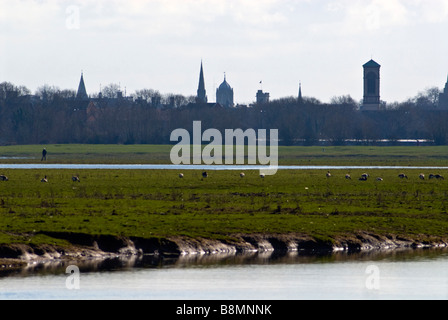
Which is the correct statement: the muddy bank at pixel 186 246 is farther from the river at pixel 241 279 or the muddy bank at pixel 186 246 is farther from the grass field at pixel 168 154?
the grass field at pixel 168 154

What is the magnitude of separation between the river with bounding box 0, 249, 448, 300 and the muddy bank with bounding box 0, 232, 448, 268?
2.82ft

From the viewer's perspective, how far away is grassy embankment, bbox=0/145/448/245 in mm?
38156

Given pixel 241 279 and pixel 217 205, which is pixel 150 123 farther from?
pixel 241 279

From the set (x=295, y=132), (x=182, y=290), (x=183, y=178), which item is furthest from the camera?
(x=295, y=132)

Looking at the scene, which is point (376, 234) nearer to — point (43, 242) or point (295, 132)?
point (43, 242)

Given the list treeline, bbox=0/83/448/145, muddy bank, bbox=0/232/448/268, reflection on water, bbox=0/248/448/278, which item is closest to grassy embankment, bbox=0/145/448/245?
muddy bank, bbox=0/232/448/268

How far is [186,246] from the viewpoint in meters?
36.3

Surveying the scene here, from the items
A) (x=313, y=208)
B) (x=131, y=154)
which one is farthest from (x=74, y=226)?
(x=131, y=154)

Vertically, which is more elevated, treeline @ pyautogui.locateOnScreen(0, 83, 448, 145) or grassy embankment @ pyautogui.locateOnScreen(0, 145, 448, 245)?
treeline @ pyautogui.locateOnScreen(0, 83, 448, 145)

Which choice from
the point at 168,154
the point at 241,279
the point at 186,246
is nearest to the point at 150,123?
the point at 168,154

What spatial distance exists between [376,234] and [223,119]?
469 ft

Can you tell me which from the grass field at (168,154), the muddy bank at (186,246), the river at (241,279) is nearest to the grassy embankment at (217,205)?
the muddy bank at (186,246)

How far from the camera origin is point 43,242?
114ft

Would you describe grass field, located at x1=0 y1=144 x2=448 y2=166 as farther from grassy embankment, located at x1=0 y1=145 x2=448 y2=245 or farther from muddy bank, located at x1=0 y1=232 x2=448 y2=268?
muddy bank, located at x1=0 y1=232 x2=448 y2=268
